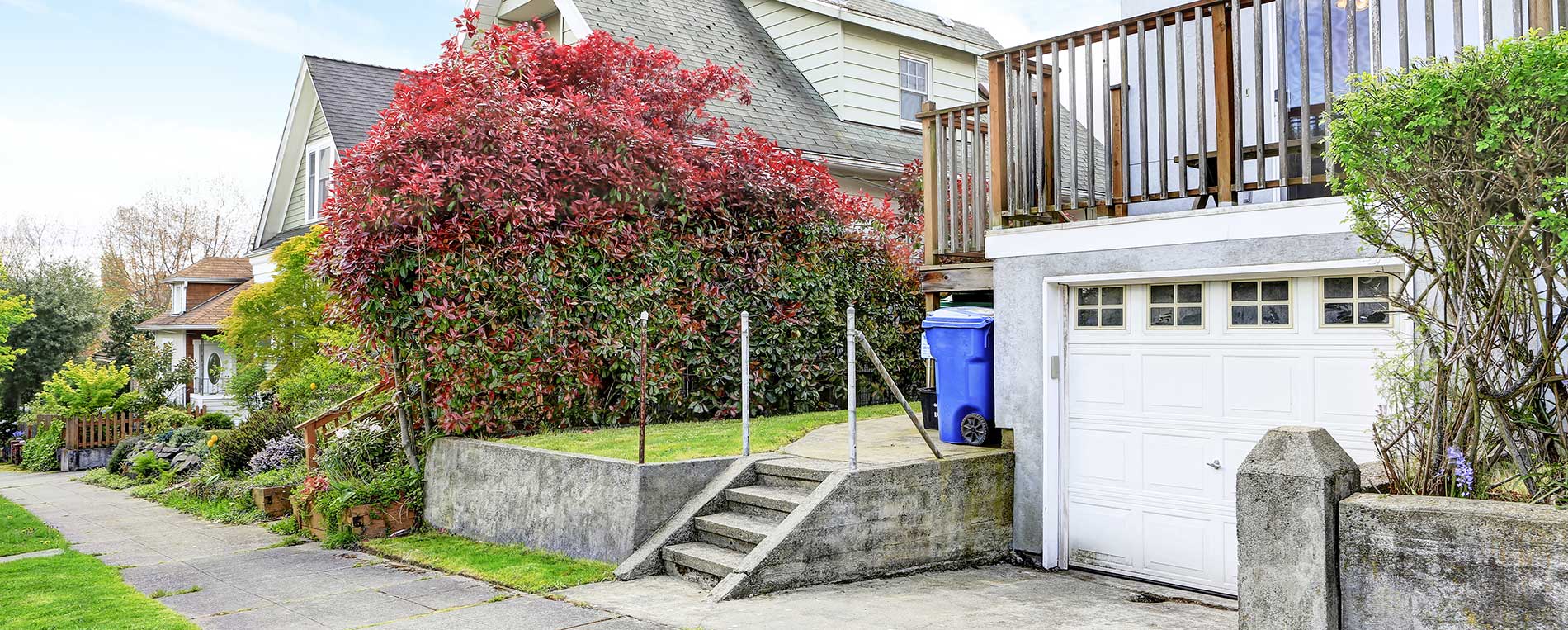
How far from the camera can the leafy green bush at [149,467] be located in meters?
14.8

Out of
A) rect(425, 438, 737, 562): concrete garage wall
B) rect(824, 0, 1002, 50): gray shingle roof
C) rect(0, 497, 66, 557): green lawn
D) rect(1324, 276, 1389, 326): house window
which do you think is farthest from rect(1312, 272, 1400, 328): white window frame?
rect(824, 0, 1002, 50): gray shingle roof

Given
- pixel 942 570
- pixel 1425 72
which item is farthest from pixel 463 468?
pixel 1425 72

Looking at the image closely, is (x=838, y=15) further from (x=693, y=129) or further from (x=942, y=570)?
(x=942, y=570)

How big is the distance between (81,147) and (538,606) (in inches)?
1500

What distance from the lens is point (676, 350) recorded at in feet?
35.0

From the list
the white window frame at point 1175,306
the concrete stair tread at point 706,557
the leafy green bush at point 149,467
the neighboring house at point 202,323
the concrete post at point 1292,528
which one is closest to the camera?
the concrete post at point 1292,528

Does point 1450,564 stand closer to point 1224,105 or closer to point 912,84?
point 1224,105

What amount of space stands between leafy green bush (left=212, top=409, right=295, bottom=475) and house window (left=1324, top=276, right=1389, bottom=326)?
11.7m

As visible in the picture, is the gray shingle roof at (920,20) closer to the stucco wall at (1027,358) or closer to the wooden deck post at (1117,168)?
the wooden deck post at (1117,168)

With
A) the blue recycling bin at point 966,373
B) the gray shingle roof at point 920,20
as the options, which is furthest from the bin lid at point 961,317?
the gray shingle roof at point 920,20

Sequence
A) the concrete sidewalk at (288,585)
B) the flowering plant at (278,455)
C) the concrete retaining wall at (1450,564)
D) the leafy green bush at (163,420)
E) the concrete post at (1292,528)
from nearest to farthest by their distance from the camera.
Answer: the concrete retaining wall at (1450,564)
the concrete post at (1292,528)
the concrete sidewalk at (288,585)
the flowering plant at (278,455)
the leafy green bush at (163,420)

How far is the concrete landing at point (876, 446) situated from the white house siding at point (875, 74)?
8.32m

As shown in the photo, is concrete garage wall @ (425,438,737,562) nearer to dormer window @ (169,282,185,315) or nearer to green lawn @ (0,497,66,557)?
green lawn @ (0,497,66,557)

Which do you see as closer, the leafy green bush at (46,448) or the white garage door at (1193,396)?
the white garage door at (1193,396)
